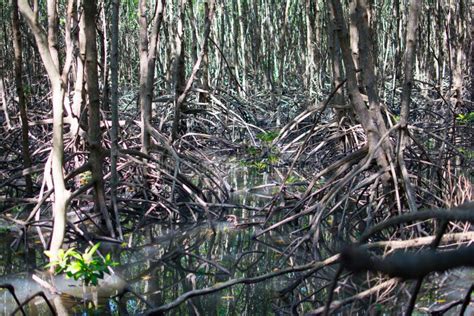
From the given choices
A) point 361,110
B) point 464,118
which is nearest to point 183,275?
point 361,110

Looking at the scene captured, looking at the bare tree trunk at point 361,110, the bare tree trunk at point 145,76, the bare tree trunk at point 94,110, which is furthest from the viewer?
the bare tree trunk at point 145,76

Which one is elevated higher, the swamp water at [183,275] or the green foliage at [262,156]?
the swamp water at [183,275]

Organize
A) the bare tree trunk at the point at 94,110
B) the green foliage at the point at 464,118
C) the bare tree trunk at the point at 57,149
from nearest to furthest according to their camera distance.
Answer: the bare tree trunk at the point at 57,149 < the bare tree trunk at the point at 94,110 < the green foliage at the point at 464,118

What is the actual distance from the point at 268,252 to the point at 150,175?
1.60 meters

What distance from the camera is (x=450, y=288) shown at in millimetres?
3229

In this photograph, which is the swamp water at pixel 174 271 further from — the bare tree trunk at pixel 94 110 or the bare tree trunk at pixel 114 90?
the bare tree trunk at pixel 114 90

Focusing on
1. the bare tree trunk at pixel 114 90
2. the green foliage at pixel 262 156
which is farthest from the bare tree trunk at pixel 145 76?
the green foliage at pixel 262 156

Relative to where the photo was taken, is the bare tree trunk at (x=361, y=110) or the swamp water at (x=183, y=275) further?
the bare tree trunk at (x=361, y=110)

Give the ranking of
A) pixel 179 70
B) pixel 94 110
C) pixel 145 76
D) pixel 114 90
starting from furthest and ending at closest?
1. pixel 179 70
2. pixel 145 76
3. pixel 114 90
4. pixel 94 110

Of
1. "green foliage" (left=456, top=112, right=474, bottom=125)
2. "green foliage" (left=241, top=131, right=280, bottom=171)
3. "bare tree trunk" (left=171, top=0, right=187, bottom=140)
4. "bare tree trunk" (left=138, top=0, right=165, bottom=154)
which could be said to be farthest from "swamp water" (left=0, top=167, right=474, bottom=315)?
"green foliage" (left=456, top=112, right=474, bottom=125)

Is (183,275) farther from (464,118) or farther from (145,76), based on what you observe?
(464,118)

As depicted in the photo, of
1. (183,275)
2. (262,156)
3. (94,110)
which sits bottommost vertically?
(262,156)

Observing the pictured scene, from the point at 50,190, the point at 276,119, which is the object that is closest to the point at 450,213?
the point at 50,190

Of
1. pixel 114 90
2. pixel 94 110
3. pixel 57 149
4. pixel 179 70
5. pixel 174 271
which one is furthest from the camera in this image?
pixel 179 70
